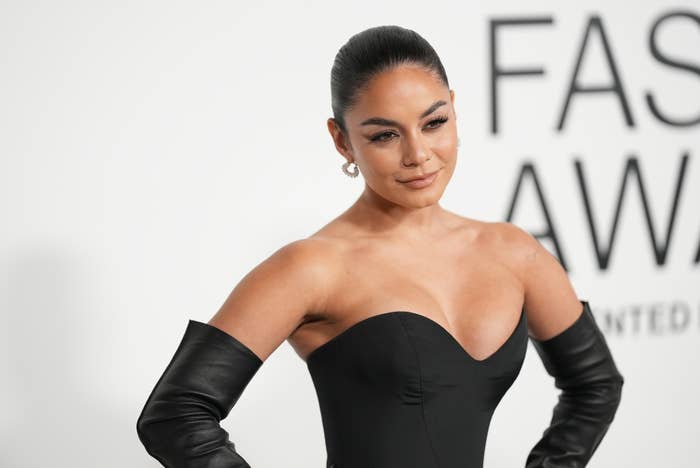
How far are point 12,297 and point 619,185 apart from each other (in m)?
1.71

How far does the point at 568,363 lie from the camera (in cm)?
176

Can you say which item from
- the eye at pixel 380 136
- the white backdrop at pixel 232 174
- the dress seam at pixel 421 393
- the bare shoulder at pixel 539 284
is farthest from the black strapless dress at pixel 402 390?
the white backdrop at pixel 232 174

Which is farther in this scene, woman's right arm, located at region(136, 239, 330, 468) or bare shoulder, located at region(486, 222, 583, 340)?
bare shoulder, located at region(486, 222, 583, 340)

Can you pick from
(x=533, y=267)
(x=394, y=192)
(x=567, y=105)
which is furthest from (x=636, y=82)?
(x=394, y=192)

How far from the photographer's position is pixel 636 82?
280 cm

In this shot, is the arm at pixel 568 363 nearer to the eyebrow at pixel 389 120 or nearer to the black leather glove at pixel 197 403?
the eyebrow at pixel 389 120

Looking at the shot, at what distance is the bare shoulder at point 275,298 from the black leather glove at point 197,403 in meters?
0.03

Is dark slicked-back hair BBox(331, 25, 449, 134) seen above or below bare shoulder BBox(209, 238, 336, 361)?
above

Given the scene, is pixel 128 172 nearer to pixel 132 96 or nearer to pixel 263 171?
pixel 132 96

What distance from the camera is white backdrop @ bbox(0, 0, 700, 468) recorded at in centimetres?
232

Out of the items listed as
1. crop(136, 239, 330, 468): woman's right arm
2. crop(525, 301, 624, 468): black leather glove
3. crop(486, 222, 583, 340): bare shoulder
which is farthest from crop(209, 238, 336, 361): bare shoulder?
crop(525, 301, 624, 468): black leather glove

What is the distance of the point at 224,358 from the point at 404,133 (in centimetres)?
44

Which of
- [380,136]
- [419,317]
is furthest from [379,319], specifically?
[380,136]

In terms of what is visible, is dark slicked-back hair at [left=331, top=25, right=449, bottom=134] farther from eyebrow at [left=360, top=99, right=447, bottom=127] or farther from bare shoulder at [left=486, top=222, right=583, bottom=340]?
bare shoulder at [left=486, top=222, right=583, bottom=340]
